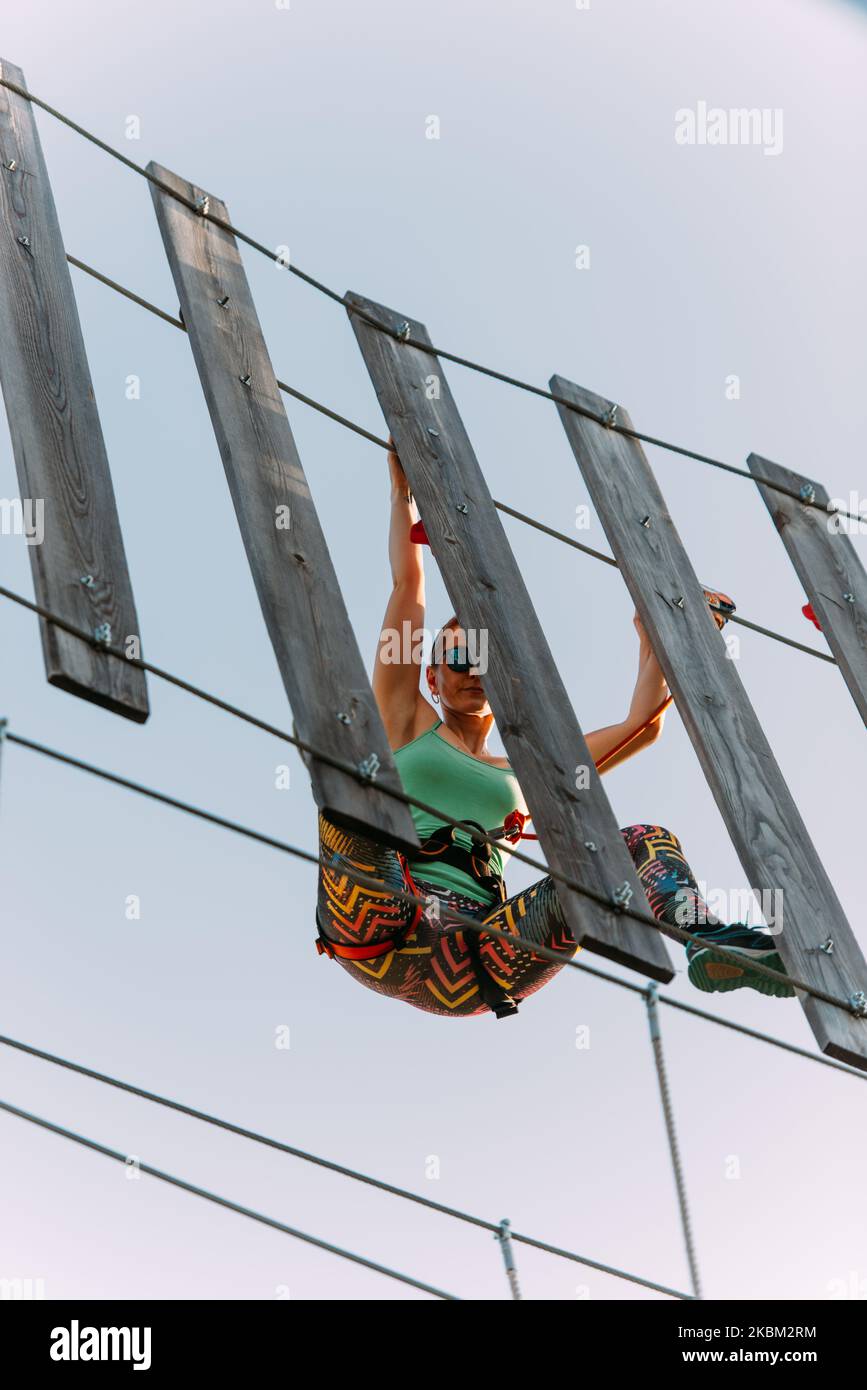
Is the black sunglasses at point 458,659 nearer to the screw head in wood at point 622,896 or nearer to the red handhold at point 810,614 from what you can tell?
the red handhold at point 810,614

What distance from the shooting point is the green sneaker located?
14.6 ft

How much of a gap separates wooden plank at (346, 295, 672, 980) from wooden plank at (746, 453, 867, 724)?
102cm

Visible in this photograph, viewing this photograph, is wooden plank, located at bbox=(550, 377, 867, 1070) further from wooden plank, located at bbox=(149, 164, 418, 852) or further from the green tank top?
wooden plank, located at bbox=(149, 164, 418, 852)

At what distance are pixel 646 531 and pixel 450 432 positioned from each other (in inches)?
23.0

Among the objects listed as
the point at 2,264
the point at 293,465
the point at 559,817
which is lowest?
the point at 559,817

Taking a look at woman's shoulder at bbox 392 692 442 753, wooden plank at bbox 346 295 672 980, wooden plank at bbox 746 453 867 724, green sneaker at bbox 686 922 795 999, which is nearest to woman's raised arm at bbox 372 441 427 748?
woman's shoulder at bbox 392 692 442 753

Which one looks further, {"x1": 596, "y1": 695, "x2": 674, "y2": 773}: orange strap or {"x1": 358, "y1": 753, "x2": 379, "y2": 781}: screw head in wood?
{"x1": 596, "y1": 695, "x2": 674, "y2": 773}: orange strap

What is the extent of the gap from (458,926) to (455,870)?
27 centimetres

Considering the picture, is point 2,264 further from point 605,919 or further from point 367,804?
point 605,919

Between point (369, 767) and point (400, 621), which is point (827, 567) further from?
point (369, 767)

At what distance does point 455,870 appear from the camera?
4.95 meters
